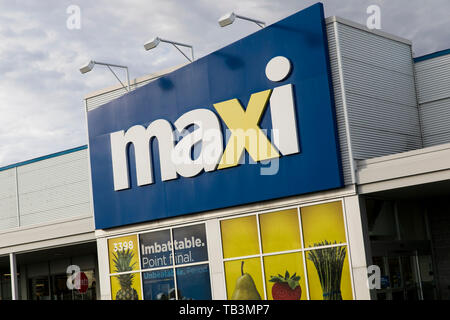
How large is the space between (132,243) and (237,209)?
14.7 feet

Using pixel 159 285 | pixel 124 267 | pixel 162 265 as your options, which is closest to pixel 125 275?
pixel 124 267

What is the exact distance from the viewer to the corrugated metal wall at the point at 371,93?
57.3ft

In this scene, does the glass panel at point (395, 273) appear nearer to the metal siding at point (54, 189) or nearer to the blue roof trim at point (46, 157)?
the metal siding at point (54, 189)

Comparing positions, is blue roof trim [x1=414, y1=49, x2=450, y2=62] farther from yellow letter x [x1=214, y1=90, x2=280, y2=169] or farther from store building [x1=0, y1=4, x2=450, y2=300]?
yellow letter x [x1=214, y1=90, x2=280, y2=169]

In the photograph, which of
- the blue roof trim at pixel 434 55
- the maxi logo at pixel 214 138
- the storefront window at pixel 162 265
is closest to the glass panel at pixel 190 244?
the storefront window at pixel 162 265

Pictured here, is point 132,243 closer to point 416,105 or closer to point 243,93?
point 243,93

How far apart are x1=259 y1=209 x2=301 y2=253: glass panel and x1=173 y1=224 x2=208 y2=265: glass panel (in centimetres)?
223

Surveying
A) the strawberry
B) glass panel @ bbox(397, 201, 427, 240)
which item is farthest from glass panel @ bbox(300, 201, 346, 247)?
glass panel @ bbox(397, 201, 427, 240)

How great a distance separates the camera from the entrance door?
17844mm

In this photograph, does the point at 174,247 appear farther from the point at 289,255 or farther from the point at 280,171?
the point at 280,171

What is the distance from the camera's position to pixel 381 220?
18.3m

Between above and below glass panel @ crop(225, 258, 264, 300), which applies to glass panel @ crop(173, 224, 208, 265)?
above

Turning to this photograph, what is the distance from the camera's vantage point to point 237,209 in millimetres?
19297

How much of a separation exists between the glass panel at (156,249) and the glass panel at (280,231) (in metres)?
3.64
